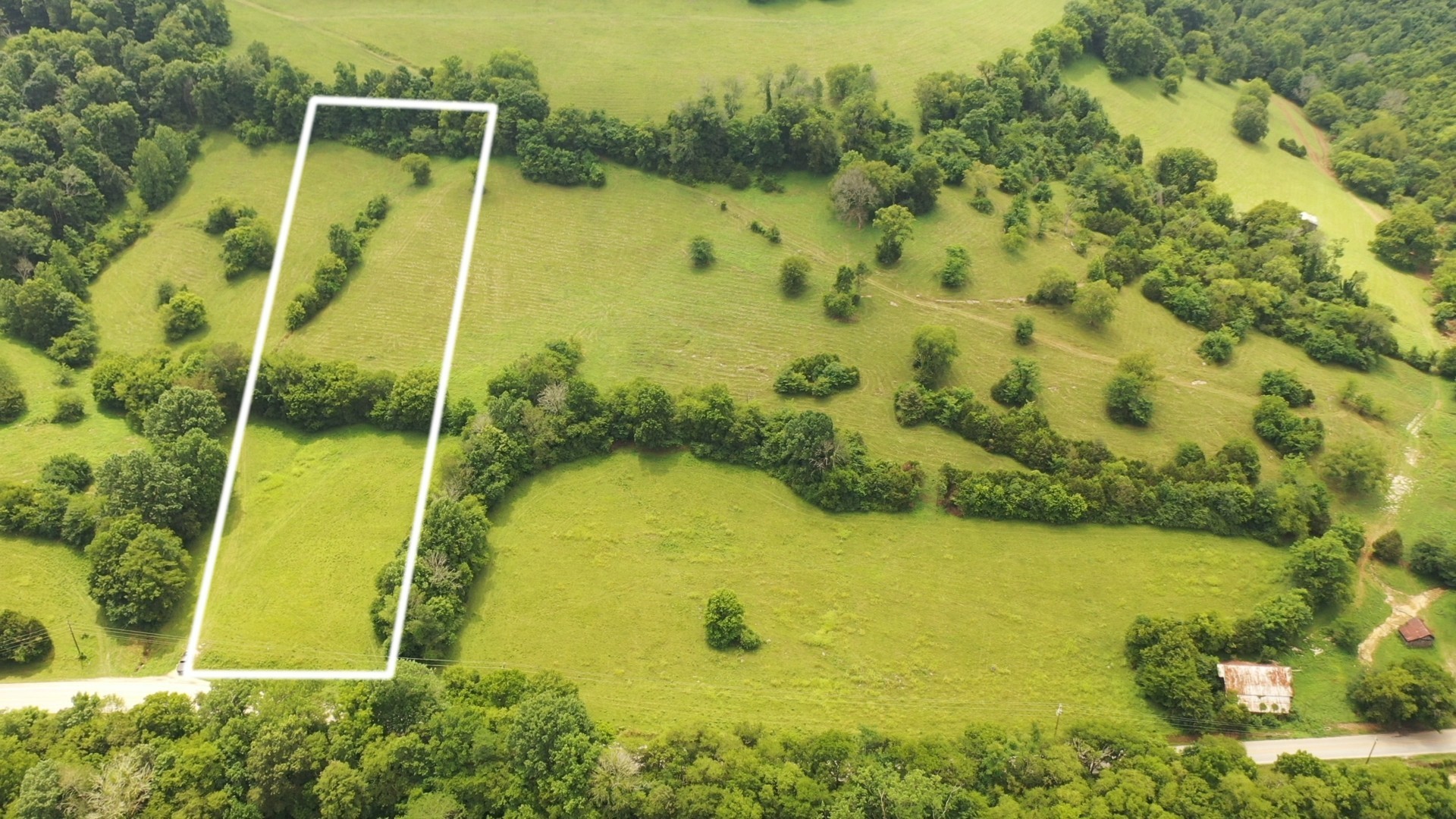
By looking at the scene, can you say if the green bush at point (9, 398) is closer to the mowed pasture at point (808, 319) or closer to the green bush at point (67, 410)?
the green bush at point (67, 410)

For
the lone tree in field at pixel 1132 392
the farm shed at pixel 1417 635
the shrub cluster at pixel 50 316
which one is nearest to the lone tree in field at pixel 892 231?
the lone tree in field at pixel 1132 392

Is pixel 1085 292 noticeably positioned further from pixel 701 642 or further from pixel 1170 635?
pixel 701 642

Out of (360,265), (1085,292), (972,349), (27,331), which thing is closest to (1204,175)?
(1085,292)

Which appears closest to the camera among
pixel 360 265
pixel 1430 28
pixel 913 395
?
pixel 913 395

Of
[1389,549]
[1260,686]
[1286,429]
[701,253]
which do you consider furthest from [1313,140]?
[1260,686]

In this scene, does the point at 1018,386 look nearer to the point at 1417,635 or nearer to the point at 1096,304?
the point at 1096,304

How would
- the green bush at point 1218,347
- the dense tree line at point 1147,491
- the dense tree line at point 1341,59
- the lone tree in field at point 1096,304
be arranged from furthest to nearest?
the dense tree line at point 1341,59 < the lone tree in field at point 1096,304 < the green bush at point 1218,347 < the dense tree line at point 1147,491
